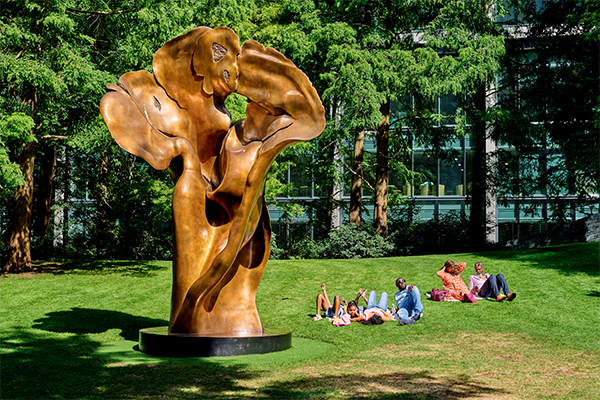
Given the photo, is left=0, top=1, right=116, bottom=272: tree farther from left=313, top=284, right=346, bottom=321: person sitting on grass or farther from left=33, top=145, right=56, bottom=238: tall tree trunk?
left=313, top=284, right=346, bottom=321: person sitting on grass

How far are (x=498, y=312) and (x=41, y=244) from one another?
17640 millimetres

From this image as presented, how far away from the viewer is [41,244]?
941 inches

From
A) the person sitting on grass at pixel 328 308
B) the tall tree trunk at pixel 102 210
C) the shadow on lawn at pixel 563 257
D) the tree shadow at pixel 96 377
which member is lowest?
the tree shadow at pixel 96 377

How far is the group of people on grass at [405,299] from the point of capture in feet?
41.2

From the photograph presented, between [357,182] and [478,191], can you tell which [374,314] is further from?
[478,191]

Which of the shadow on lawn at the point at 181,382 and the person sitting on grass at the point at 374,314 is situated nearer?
the shadow on lawn at the point at 181,382

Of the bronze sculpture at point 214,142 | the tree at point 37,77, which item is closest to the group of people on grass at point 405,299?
the bronze sculpture at point 214,142

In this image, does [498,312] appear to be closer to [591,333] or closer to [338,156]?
[591,333]

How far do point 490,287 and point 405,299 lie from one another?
270 cm

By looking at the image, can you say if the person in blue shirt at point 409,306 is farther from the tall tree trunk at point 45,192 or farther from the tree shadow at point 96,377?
the tall tree trunk at point 45,192

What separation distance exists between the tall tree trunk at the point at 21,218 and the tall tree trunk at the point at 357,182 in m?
11.5

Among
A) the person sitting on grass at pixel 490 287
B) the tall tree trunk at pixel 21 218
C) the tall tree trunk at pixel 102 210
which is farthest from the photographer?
the tall tree trunk at pixel 102 210

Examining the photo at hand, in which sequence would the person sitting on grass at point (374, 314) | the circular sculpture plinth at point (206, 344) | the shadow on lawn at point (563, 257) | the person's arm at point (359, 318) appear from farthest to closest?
1. the shadow on lawn at point (563, 257)
2. the person's arm at point (359, 318)
3. the person sitting on grass at point (374, 314)
4. the circular sculpture plinth at point (206, 344)

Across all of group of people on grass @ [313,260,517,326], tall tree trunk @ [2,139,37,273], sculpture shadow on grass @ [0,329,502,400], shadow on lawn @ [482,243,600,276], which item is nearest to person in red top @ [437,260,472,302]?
group of people on grass @ [313,260,517,326]
